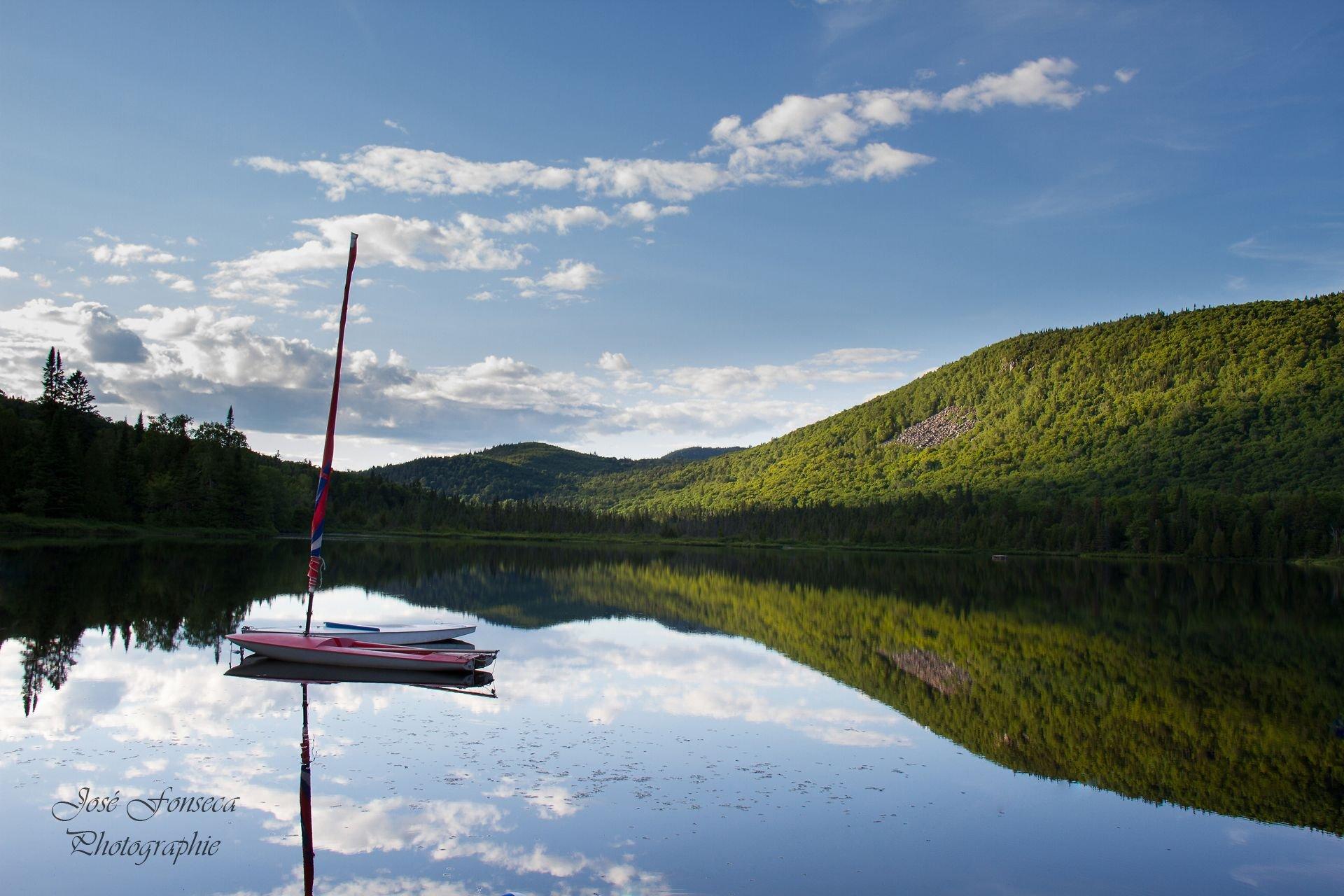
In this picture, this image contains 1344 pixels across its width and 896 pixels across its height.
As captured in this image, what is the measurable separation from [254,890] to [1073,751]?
51.8ft

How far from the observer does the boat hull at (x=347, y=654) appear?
23.7 m

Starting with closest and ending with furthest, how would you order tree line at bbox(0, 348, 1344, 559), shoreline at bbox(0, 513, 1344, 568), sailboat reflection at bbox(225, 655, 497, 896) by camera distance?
sailboat reflection at bbox(225, 655, 497, 896) < shoreline at bbox(0, 513, 1344, 568) < tree line at bbox(0, 348, 1344, 559)

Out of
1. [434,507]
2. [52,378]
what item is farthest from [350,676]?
[434,507]

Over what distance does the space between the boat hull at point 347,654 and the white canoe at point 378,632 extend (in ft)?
1.71

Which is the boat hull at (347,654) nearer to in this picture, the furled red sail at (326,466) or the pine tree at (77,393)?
the furled red sail at (326,466)

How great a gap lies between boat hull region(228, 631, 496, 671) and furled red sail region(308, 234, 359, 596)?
1005 mm

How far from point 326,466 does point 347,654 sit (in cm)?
521

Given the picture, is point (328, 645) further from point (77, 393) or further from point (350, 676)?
point (77, 393)

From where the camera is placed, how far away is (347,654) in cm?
2378

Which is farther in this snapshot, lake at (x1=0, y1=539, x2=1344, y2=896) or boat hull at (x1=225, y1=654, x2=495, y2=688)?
boat hull at (x1=225, y1=654, x2=495, y2=688)

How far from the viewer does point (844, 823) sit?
13711 millimetres

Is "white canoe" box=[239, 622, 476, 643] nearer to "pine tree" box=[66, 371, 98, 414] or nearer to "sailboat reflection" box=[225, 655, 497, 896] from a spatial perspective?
"sailboat reflection" box=[225, 655, 497, 896]

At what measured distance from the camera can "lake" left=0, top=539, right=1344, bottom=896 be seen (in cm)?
1170

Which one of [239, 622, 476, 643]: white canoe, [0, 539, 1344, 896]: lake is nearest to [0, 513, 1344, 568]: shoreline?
[0, 539, 1344, 896]: lake
